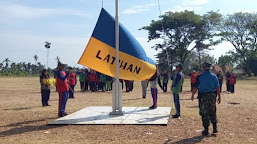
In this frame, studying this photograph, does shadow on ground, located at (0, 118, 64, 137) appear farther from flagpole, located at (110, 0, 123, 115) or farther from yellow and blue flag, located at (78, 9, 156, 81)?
yellow and blue flag, located at (78, 9, 156, 81)

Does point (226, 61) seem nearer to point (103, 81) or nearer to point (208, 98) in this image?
point (103, 81)

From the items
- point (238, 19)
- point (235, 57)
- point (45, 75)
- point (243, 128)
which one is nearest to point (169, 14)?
point (238, 19)

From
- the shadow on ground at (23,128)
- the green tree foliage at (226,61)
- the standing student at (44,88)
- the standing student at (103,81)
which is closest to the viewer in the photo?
the shadow on ground at (23,128)

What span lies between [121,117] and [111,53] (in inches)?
82.2

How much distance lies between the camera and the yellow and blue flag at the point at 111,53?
33.9 feet

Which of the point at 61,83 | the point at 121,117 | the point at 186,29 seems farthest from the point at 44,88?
the point at 186,29

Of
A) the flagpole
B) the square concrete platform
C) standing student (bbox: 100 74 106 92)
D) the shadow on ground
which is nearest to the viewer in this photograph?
the shadow on ground

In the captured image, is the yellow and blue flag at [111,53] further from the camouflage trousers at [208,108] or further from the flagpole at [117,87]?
the camouflage trousers at [208,108]

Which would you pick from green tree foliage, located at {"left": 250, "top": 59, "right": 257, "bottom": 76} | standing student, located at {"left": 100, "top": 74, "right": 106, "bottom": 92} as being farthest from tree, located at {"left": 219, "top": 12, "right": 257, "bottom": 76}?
standing student, located at {"left": 100, "top": 74, "right": 106, "bottom": 92}

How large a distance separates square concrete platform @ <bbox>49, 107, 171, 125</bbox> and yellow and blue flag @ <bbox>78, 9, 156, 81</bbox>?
1277mm

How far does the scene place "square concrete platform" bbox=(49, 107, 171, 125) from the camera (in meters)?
9.34

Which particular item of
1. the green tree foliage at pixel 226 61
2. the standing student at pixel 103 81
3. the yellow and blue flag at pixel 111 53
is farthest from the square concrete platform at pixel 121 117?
the green tree foliage at pixel 226 61

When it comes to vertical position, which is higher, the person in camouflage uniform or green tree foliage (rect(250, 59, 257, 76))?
green tree foliage (rect(250, 59, 257, 76))

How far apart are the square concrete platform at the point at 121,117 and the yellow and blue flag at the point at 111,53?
1277 millimetres
